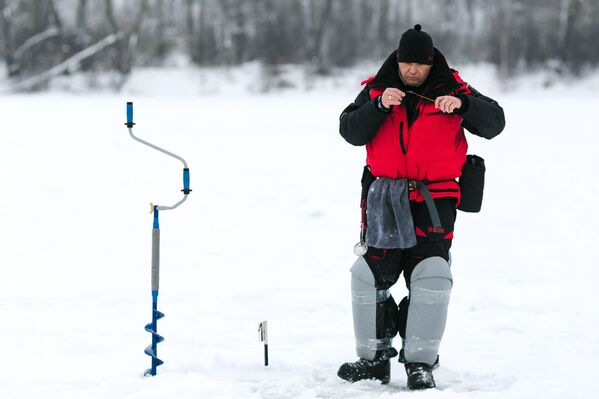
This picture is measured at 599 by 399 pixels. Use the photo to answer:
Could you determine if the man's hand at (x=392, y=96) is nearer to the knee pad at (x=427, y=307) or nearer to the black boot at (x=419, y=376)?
the knee pad at (x=427, y=307)

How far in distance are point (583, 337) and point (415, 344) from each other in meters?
1.67

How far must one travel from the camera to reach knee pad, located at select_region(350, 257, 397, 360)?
155 inches

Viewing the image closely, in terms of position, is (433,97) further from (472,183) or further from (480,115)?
(472,183)

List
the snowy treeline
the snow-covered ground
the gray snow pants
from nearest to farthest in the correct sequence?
1. the gray snow pants
2. the snow-covered ground
3. the snowy treeline

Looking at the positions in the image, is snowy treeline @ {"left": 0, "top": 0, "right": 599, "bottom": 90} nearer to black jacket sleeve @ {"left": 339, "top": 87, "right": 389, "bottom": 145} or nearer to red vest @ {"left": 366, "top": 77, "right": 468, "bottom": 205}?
black jacket sleeve @ {"left": 339, "top": 87, "right": 389, "bottom": 145}

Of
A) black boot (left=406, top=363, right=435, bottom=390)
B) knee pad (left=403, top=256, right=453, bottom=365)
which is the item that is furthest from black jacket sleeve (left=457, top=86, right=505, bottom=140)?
black boot (left=406, top=363, right=435, bottom=390)

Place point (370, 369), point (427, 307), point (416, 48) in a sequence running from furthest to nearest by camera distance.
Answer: point (370, 369), point (427, 307), point (416, 48)

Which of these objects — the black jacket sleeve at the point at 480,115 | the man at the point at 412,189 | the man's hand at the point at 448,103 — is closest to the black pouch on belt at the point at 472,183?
the man at the point at 412,189

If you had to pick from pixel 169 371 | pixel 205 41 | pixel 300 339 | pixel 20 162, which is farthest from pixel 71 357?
pixel 205 41

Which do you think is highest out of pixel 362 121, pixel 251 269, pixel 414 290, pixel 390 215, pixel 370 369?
pixel 362 121

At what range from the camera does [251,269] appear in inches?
282

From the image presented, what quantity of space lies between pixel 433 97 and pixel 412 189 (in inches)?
16.8

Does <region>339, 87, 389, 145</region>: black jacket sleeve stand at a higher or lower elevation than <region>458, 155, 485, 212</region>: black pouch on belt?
higher

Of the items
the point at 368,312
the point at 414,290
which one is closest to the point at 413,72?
the point at 414,290
